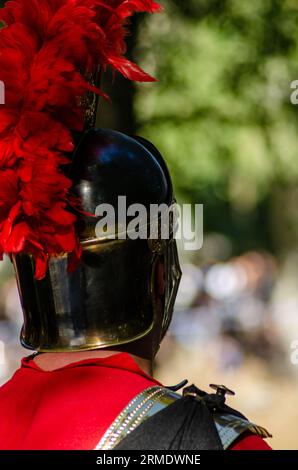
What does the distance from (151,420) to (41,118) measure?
89cm

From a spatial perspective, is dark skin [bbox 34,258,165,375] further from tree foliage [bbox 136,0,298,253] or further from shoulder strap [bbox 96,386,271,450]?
tree foliage [bbox 136,0,298,253]

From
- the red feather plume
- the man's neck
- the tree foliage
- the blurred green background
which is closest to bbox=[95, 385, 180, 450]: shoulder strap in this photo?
the man's neck

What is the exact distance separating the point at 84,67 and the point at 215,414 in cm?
109

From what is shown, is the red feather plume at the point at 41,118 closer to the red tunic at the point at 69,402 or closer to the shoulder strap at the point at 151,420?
the red tunic at the point at 69,402

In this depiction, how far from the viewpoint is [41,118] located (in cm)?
254

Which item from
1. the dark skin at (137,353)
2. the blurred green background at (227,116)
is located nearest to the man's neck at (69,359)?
the dark skin at (137,353)

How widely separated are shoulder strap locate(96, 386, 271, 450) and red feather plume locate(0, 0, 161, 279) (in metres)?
0.47

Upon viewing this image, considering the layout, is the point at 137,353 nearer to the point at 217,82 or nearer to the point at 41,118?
the point at 41,118

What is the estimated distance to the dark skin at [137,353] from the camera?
2596 millimetres

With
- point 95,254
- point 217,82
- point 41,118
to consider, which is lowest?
point 95,254

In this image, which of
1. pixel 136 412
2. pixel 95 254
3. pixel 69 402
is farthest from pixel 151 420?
pixel 95 254

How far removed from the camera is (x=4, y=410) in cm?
250

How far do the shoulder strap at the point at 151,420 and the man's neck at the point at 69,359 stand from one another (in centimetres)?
23
